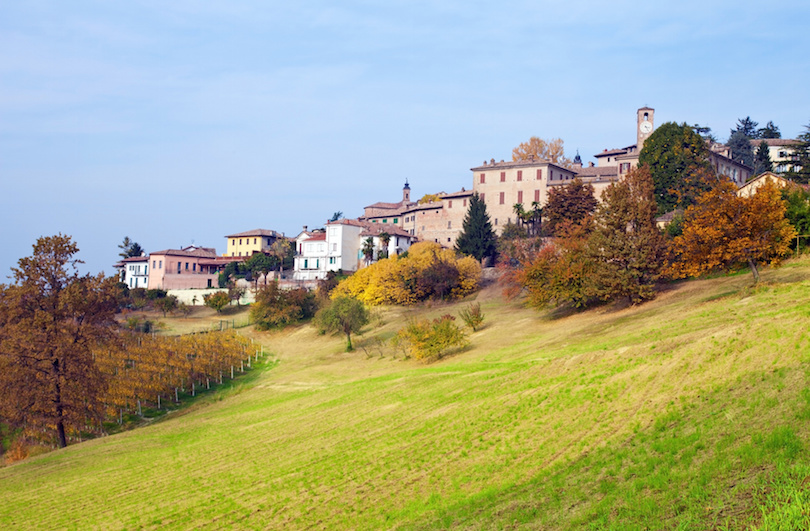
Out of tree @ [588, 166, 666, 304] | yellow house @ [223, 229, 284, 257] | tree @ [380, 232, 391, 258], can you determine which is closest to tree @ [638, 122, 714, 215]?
tree @ [588, 166, 666, 304]

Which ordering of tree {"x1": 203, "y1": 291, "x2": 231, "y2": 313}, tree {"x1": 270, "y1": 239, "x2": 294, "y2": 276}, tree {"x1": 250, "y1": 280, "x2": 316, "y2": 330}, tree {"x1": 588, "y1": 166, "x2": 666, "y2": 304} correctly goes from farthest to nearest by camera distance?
tree {"x1": 270, "y1": 239, "x2": 294, "y2": 276}, tree {"x1": 203, "y1": 291, "x2": 231, "y2": 313}, tree {"x1": 250, "y1": 280, "x2": 316, "y2": 330}, tree {"x1": 588, "y1": 166, "x2": 666, "y2": 304}

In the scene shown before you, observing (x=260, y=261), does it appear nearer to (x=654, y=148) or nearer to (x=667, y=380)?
(x=654, y=148)

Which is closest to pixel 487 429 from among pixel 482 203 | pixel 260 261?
pixel 482 203

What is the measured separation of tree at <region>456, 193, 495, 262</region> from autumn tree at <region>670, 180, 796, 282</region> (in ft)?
165

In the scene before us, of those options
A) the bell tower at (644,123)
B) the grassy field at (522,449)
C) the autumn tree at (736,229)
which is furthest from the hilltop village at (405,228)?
the grassy field at (522,449)

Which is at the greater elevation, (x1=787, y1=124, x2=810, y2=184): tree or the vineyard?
(x1=787, y1=124, x2=810, y2=184): tree

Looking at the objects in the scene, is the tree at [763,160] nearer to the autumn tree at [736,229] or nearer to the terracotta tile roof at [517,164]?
the terracotta tile roof at [517,164]

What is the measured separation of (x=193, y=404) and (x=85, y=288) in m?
12.5

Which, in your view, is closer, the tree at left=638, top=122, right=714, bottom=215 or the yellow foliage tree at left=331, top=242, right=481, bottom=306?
the tree at left=638, top=122, right=714, bottom=215

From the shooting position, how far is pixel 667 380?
2181 cm

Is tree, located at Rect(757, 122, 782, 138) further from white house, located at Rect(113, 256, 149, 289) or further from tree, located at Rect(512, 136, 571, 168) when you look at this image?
white house, located at Rect(113, 256, 149, 289)

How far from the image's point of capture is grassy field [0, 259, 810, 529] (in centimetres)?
1502

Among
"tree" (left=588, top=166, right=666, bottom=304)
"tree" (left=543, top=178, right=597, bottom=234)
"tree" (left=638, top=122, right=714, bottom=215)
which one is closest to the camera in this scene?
"tree" (left=588, top=166, right=666, bottom=304)

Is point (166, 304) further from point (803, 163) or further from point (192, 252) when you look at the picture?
point (803, 163)
